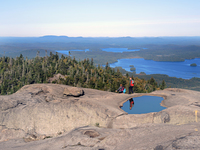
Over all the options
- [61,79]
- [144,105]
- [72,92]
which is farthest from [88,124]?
[61,79]

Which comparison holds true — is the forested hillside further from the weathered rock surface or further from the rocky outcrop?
the weathered rock surface

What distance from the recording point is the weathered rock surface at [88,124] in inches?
441

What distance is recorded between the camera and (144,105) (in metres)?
19.5

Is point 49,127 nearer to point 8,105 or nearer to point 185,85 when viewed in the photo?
point 8,105

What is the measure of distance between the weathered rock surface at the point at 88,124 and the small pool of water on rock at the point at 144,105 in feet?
3.41

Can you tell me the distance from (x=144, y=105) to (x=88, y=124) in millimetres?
6789

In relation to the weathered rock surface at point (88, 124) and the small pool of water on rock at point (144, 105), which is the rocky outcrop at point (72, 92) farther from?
the small pool of water on rock at point (144, 105)

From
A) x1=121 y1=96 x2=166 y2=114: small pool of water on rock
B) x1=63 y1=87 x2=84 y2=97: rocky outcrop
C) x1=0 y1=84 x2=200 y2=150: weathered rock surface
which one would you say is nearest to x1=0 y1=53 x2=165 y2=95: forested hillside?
x1=121 y1=96 x2=166 y2=114: small pool of water on rock

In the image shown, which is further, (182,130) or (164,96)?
(164,96)

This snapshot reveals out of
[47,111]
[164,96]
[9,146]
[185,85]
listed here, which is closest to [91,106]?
[47,111]

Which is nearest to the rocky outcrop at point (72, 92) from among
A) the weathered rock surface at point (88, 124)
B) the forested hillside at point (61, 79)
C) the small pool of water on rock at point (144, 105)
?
the weathered rock surface at point (88, 124)

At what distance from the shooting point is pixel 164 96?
22.6 m

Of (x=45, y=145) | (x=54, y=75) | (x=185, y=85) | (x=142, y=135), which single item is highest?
(x=142, y=135)

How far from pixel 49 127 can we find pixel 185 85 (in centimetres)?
16956
